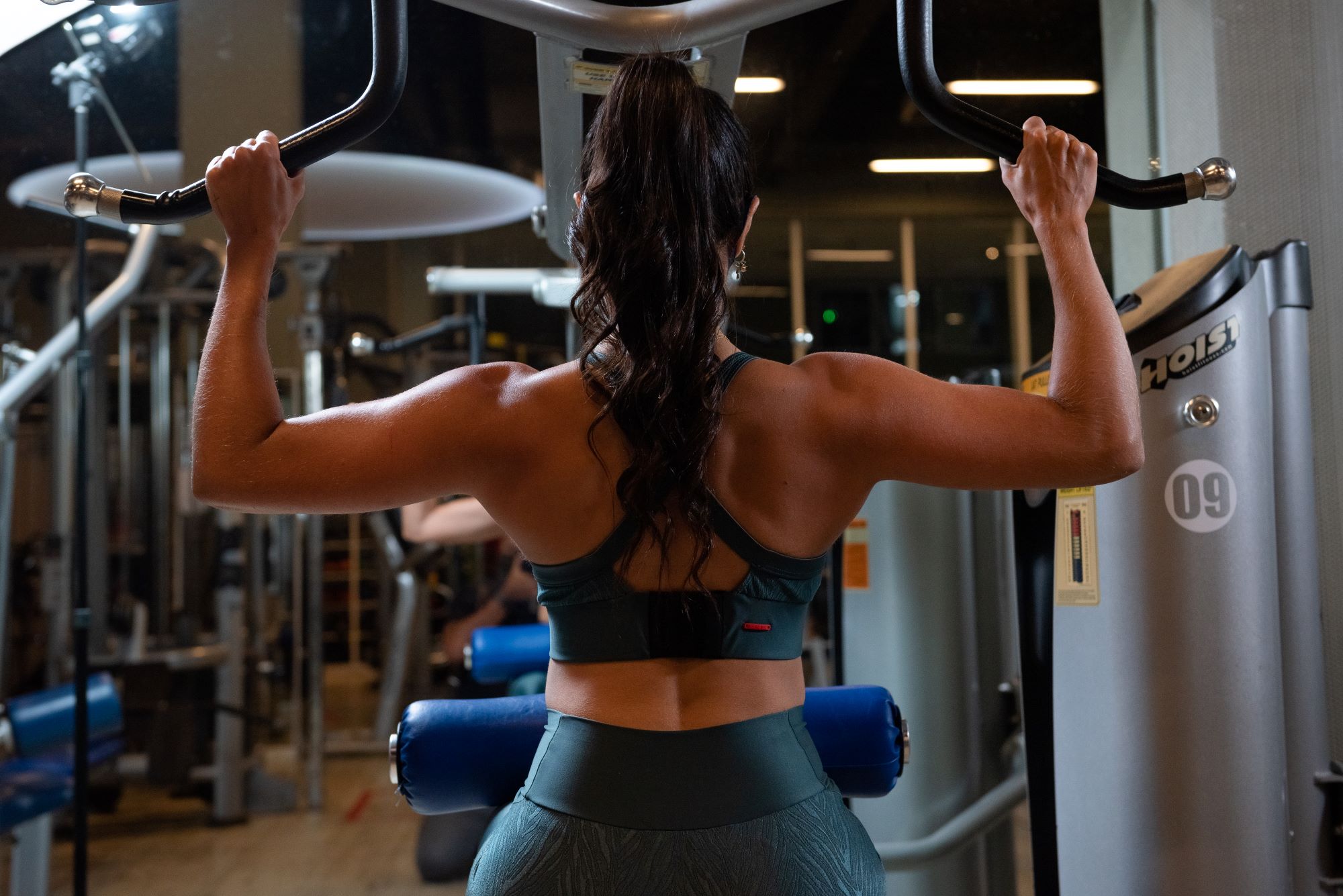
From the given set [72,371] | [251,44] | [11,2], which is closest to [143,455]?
[72,371]

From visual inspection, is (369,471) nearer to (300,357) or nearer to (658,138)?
(658,138)

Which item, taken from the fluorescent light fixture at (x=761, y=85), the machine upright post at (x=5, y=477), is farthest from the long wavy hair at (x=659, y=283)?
the fluorescent light fixture at (x=761, y=85)

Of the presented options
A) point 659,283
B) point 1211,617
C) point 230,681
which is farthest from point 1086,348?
point 230,681

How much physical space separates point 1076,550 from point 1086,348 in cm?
68

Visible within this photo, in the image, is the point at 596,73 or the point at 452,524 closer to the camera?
the point at 596,73

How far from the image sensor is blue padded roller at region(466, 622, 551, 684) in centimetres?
250

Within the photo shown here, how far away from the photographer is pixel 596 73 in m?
1.09

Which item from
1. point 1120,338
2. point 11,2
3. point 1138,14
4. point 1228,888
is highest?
point 1138,14

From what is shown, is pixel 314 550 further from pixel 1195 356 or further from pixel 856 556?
pixel 1195 356

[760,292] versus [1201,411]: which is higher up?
[760,292]

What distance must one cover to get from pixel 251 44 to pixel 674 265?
115 inches

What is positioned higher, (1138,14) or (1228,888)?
(1138,14)

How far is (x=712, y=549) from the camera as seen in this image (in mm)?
850

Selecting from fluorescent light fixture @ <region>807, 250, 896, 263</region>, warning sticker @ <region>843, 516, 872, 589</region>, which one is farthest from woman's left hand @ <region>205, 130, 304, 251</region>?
fluorescent light fixture @ <region>807, 250, 896, 263</region>
